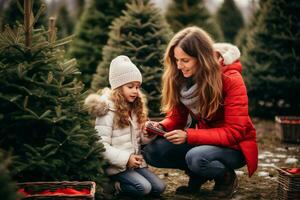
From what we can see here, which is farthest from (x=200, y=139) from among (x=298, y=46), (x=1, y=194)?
(x=298, y=46)

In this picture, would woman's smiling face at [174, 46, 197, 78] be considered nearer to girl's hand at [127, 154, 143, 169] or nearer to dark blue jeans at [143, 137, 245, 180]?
dark blue jeans at [143, 137, 245, 180]

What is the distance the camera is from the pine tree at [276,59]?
30.8 feet

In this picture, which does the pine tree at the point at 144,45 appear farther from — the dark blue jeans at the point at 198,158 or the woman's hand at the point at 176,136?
the woman's hand at the point at 176,136

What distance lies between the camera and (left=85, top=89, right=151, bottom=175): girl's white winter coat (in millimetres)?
4402

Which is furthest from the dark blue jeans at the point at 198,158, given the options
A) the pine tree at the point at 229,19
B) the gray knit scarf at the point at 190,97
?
the pine tree at the point at 229,19

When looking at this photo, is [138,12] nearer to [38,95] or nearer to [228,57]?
[228,57]

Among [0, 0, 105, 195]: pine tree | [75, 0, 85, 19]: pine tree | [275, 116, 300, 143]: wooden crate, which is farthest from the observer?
[75, 0, 85, 19]: pine tree

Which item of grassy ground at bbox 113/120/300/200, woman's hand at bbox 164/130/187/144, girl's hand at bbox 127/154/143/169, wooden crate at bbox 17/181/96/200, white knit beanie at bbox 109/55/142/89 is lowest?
grassy ground at bbox 113/120/300/200

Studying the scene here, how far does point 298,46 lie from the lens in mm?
9406

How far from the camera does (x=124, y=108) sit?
4.58 meters

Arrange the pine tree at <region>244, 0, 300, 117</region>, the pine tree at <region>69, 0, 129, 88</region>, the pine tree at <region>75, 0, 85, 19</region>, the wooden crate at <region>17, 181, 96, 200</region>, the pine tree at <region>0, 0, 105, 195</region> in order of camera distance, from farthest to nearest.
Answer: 1. the pine tree at <region>75, 0, 85, 19</region>
2. the pine tree at <region>69, 0, 129, 88</region>
3. the pine tree at <region>244, 0, 300, 117</region>
4. the pine tree at <region>0, 0, 105, 195</region>
5. the wooden crate at <region>17, 181, 96, 200</region>

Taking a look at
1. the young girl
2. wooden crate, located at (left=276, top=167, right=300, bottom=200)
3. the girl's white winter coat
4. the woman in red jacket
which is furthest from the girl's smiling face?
wooden crate, located at (left=276, top=167, right=300, bottom=200)

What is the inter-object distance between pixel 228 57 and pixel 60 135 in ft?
6.59

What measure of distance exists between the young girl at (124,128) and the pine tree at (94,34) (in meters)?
5.65
